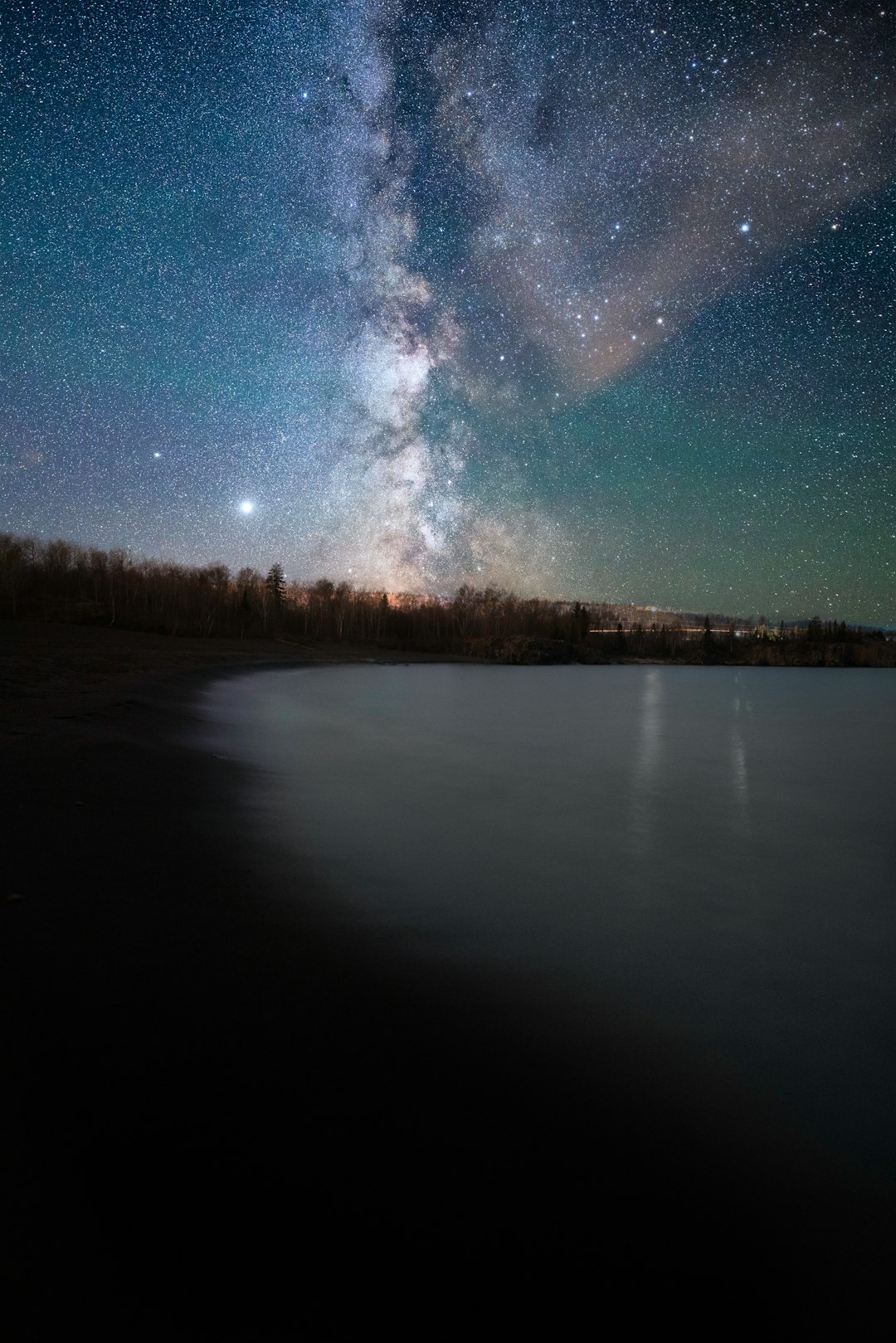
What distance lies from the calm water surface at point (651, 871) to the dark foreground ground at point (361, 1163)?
52 centimetres

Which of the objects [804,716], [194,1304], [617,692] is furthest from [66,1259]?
[617,692]

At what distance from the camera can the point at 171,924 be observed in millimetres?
4617

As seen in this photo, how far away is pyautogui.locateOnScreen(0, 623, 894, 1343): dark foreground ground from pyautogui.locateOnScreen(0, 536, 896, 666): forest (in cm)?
7636

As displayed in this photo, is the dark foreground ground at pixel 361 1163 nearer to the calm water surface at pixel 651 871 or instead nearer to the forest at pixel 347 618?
the calm water surface at pixel 651 871

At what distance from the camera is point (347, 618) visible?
4321 inches

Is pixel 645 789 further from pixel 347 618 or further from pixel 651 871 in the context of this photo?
pixel 347 618

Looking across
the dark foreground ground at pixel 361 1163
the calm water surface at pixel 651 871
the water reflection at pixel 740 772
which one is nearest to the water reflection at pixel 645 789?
the calm water surface at pixel 651 871

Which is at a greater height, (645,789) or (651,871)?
(651,871)

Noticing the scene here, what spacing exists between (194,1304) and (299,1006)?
1.79 m

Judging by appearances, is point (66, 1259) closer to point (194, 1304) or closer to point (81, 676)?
point (194, 1304)

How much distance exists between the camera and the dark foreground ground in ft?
6.81

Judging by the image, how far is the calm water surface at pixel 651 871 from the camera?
3.96m

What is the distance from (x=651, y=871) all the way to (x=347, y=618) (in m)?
105

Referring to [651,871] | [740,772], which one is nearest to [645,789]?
[740,772]
